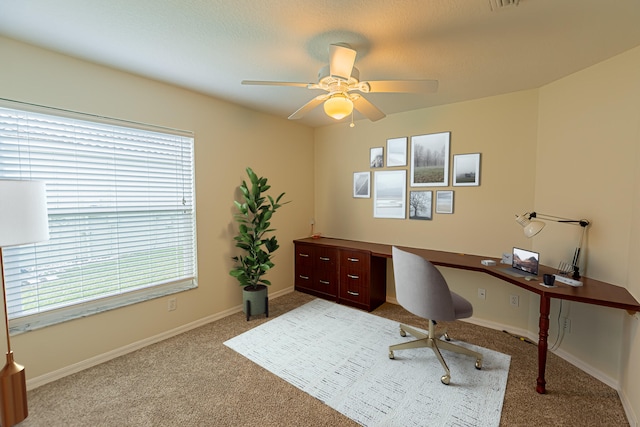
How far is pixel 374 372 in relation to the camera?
2.21 metres

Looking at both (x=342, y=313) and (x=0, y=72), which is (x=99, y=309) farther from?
(x=342, y=313)

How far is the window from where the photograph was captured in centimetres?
202

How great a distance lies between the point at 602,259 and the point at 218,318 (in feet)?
12.0

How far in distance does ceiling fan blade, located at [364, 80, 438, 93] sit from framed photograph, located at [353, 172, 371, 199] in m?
1.97

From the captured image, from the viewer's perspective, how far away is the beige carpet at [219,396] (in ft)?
5.74

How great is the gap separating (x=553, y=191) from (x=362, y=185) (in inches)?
82.6

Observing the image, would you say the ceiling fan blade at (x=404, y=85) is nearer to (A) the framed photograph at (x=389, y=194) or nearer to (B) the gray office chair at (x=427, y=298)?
(B) the gray office chair at (x=427, y=298)

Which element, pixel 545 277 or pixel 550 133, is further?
pixel 550 133

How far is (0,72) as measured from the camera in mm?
1884

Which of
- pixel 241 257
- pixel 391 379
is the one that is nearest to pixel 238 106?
pixel 241 257

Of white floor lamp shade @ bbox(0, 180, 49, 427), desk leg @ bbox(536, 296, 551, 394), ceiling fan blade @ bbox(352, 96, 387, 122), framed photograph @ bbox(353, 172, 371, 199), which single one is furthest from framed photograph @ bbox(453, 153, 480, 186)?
white floor lamp shade @ bbox(0, 180, 49, 427)

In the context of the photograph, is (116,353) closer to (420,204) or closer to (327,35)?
(327,35)

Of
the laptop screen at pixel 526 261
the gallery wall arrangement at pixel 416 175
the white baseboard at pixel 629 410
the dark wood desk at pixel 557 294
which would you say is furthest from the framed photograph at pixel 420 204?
the white baseboard at pixel 629 410

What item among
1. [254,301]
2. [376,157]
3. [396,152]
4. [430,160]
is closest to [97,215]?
[254,301]
